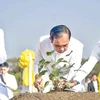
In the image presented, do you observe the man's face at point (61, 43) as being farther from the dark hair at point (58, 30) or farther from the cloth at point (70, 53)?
the cloth at point (70, 53)

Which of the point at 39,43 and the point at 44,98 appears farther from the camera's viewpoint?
the point at 39,43

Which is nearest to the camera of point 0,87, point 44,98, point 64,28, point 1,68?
point 44,98

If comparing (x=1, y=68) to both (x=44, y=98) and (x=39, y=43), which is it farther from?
(x=44, y=98)

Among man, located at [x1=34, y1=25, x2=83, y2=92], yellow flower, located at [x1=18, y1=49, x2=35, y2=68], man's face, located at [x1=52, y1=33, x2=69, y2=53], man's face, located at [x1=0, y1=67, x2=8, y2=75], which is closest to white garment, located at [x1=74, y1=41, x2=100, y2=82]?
man, located at [x1=34, y1=25, x2=83, y2=92]

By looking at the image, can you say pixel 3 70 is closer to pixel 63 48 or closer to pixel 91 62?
pixel 91 62

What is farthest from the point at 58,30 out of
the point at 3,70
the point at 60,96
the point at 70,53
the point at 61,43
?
the point at 3,70

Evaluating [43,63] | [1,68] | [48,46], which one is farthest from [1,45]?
[1,68]

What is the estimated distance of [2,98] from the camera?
5992 millimetres

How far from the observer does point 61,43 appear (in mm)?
5723

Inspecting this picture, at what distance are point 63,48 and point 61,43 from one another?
4.9 inches

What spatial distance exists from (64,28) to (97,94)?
1.42 meters

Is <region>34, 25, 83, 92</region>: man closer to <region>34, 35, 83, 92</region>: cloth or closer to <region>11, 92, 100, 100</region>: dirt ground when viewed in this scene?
<region>34, 35, 83, 92</region>: cloth

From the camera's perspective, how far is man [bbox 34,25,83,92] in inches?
224

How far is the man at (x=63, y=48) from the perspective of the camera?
5.70m
